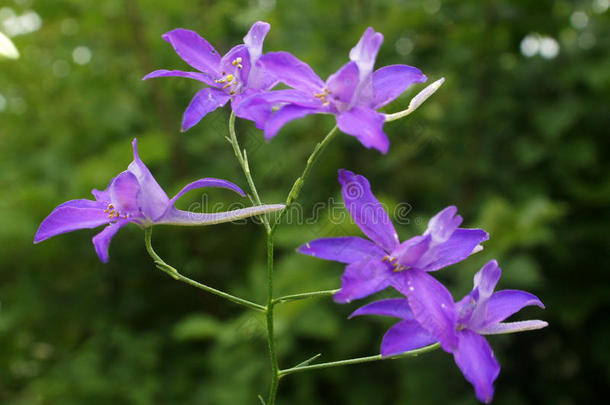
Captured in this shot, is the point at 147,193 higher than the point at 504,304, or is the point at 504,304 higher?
the point at 147,193

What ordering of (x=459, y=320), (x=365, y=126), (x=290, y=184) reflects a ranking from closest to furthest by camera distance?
(x=365, y=126) → (x=459, y=320) → (x=290, y=184)

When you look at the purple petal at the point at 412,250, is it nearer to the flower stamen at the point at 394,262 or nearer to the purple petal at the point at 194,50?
the flower stamen at the point at 394,262

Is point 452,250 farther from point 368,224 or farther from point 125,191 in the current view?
point 125,191

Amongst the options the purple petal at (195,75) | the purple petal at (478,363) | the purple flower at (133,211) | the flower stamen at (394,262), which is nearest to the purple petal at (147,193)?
the purple flower at (133,211)

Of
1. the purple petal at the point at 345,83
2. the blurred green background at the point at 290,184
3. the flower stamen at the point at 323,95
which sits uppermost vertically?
the purple petal at the point at 345,83

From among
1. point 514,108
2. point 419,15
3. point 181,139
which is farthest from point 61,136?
→ point 514,108

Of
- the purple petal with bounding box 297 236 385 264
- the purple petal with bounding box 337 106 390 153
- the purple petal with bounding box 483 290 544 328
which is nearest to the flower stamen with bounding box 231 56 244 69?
the purple petal with bounding box 337 106 390 153

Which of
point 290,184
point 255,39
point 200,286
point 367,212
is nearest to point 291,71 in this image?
point 255,39
